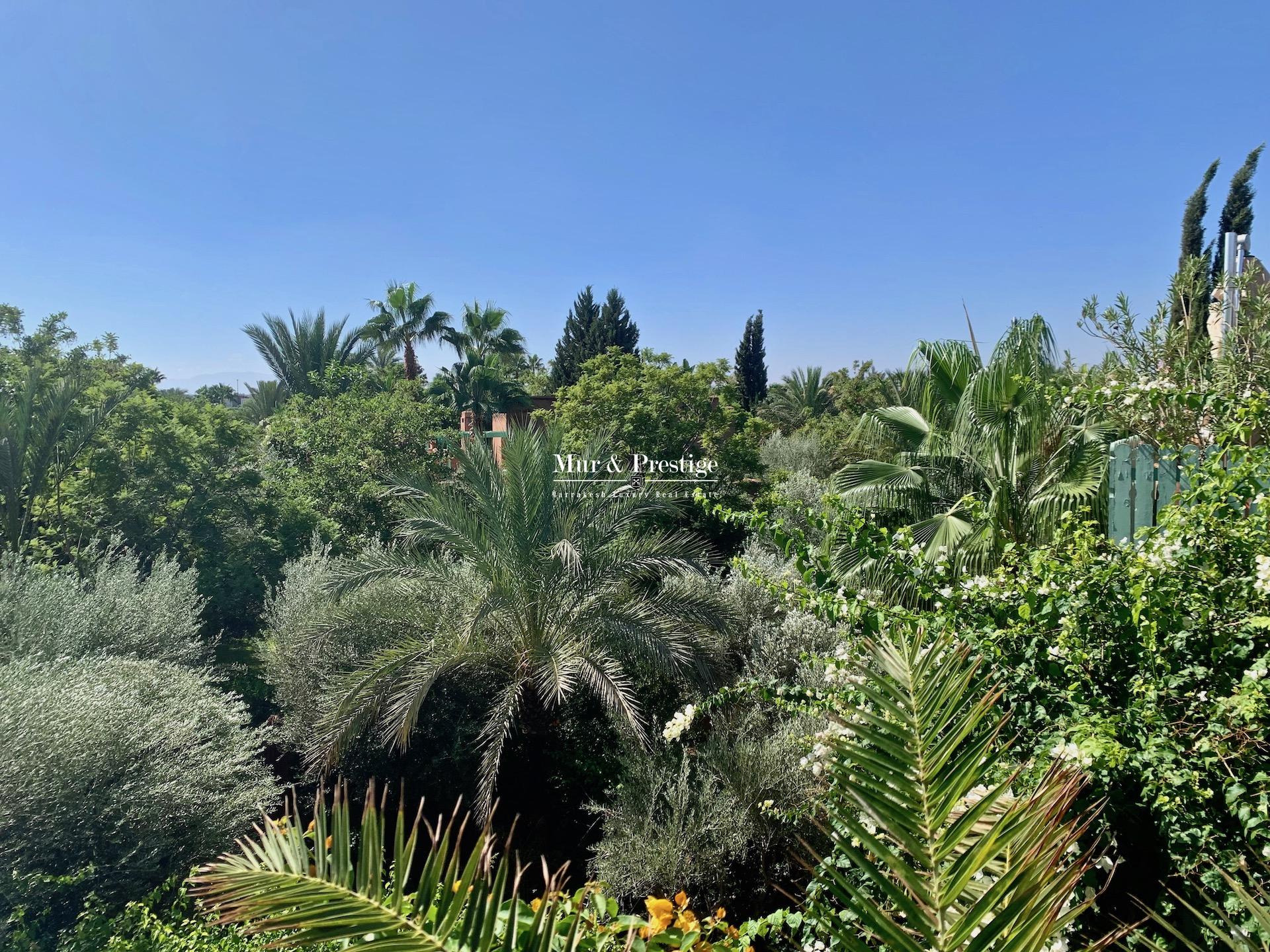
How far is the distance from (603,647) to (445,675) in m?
1.50

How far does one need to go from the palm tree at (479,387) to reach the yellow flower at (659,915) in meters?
18.3

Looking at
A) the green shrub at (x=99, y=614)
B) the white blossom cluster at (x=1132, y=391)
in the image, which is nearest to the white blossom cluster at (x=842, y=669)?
the white blossom cluster at (x=1132, y=391)

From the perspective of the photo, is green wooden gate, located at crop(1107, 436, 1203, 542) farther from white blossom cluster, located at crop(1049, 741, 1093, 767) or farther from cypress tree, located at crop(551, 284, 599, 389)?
cypress tree, located at crop(551, 284, 599, 389)

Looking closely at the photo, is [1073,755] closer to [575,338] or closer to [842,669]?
[842,669]

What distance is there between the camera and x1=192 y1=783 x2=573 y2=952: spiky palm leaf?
118 centimetres

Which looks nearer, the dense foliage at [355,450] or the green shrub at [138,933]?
the green shrub at [138,933]

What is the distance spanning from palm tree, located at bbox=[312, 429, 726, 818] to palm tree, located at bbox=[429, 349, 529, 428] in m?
13.8

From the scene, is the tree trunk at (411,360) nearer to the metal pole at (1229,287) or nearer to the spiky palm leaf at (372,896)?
the metal pole at (1229,287)

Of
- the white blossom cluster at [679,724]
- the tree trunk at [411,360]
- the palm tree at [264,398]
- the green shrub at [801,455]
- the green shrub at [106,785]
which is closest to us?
the white blossom cluster at [679,724]

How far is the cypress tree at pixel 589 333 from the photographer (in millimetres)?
25453

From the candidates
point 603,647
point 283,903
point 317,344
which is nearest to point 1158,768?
point 283,903

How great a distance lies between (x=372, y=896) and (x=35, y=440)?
9497mm

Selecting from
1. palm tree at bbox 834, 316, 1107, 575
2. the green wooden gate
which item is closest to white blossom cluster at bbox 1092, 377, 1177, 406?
palm tree at bbox 834, 316, 1107, 575

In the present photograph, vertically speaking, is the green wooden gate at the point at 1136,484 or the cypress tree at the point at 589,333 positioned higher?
the cypress tree at the point at 589,333
